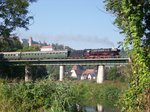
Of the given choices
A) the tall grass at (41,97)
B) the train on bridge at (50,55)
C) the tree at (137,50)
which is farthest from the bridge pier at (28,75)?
the train on bridge at (50,55)

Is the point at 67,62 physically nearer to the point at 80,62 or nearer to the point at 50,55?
the point at 80,62

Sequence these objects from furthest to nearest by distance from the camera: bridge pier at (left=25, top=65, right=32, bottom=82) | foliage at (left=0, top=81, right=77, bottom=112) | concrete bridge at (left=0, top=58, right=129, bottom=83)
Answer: concrete bridge at (left=0, top=58, right=129, bottom=83) → bridge pier at (left=25, top=65, right=32, bottom=82) → foliage at (left=0, top=81, right=77, bottom=112)

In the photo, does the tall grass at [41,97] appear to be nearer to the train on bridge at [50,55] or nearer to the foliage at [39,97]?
the foliage at [39,97]

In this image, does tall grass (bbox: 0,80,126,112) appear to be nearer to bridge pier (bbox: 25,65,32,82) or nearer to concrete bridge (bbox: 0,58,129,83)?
bridge pier (bbox: 25,65,32,82)

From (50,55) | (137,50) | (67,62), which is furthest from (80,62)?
(137,50)

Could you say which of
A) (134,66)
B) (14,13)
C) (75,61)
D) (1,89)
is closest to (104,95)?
(14,13)

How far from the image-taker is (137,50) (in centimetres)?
1166

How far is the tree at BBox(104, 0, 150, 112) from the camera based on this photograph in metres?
11.4

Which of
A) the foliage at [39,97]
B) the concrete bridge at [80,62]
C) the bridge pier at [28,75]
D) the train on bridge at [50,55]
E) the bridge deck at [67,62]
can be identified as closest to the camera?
the foliage at [39,97]

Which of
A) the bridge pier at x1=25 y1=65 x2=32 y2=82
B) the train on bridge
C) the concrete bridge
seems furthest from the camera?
the train on bridge

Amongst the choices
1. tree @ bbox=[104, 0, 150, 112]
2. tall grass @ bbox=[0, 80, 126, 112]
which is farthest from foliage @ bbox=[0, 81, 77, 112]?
tree @ bbox=[104, 0, 150, 112]

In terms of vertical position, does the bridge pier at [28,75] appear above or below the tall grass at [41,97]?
below

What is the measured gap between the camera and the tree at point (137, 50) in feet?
37.5

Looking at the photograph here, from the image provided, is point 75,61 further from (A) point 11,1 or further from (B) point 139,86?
(B) point 139,86
